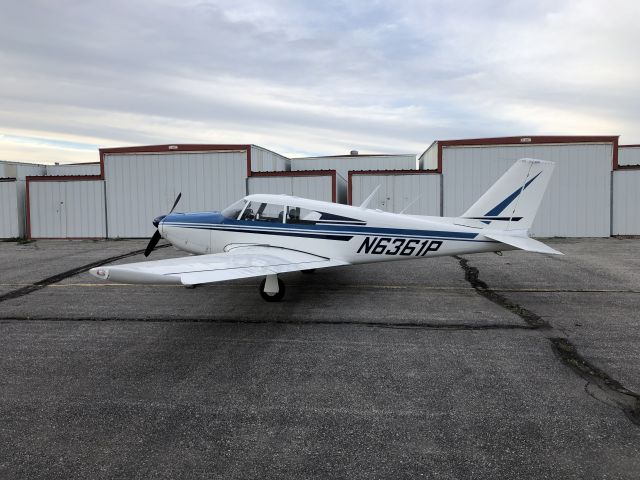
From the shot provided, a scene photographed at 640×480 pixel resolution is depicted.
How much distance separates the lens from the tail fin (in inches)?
385

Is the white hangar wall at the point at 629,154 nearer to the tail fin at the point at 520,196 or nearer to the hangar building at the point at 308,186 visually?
the hangar building at the point at 308,186

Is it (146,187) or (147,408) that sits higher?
(146,187)

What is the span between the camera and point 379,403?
15.4 feet

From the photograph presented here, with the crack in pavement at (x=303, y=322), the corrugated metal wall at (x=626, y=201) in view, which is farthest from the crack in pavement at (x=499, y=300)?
the corrugated metal wall at (x=626, y=201)

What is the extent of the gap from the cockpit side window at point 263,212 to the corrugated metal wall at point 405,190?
11593 millimetres

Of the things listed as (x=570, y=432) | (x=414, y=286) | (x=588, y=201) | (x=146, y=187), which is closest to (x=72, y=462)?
(x=570, y=432)

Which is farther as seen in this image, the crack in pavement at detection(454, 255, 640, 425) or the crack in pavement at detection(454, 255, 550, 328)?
the crack in pavement at detection(454, 255, 550, 328)

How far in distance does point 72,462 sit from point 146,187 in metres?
20.7

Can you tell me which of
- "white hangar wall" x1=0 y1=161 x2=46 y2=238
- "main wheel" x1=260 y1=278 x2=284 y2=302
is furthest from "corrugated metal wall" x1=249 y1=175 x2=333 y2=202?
"white hangar wall" x1=0 y1=161 x2=46 y2=238

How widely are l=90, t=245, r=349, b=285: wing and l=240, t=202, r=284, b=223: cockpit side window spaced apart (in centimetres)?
64

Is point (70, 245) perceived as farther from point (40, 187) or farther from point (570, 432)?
point (570, 432)

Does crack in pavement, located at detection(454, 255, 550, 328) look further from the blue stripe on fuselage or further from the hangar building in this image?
the hangar building

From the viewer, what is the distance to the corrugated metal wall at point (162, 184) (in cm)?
2245

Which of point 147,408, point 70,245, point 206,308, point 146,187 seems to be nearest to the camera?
point 147,408
